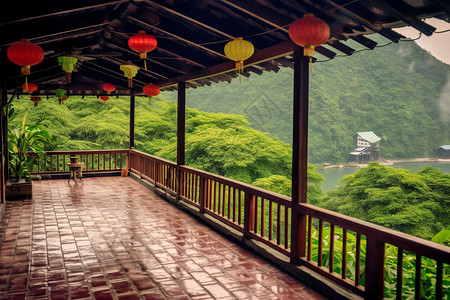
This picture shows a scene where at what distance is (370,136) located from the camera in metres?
26.0

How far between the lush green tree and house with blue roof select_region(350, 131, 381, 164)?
14593 mm

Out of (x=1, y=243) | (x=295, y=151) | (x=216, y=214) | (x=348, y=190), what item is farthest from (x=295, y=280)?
(x=348, y=190)

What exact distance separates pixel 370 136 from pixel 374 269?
2452 centimetres

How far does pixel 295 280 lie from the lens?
13.1 feet

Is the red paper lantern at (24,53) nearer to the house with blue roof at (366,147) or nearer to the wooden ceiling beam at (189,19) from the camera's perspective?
the wooden ceiling beam at (189,19)

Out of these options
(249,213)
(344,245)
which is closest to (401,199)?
(249,213)

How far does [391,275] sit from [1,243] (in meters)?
4.78

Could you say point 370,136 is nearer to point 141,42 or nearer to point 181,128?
point 181,128

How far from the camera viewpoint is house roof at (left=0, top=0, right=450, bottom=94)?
335cm

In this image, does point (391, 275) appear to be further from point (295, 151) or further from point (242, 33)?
point (242, 33)

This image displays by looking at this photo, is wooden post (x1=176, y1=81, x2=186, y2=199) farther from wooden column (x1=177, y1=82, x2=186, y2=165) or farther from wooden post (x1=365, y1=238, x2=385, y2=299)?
wooden post (x1=365, y1=238, x2=385, y2=299)

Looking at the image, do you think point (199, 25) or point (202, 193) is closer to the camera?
point (199, 25)

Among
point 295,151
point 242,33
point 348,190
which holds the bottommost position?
point 348,190

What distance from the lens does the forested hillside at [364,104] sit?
26.0 meters
